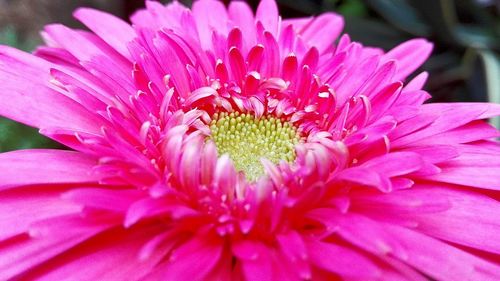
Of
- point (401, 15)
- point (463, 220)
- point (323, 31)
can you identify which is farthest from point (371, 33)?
point (463, 220)

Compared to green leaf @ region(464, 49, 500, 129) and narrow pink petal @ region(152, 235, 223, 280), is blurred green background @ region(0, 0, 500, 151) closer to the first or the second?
green leaf @ region(464, 49, 500, 129)

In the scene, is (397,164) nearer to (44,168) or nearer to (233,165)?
(233,165)

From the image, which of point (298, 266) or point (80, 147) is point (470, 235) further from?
point (80, 147)

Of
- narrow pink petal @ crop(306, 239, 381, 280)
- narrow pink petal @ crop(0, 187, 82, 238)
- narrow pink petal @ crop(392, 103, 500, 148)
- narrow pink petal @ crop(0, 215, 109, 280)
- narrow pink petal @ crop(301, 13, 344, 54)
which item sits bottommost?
narrow pink petal @ crop(306, 239, 381, 280)

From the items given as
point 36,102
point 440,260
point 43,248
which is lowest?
point 440,260

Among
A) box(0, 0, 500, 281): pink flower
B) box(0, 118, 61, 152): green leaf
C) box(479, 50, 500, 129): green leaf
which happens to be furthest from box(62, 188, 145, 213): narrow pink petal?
box(479, 50, 500, 129): green leaf

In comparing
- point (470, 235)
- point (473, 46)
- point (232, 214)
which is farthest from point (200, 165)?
point (473, 46)

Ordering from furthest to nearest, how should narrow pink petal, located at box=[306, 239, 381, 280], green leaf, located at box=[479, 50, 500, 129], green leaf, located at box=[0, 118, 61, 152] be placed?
green leaf, located at box=[479, 50, 500, 129] < green leaf, located at box=[0, 118, 61, 152] < narrow pink petal, located at box=[306, 239, 381, 280]

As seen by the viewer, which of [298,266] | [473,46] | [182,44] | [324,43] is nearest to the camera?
[298,266]
